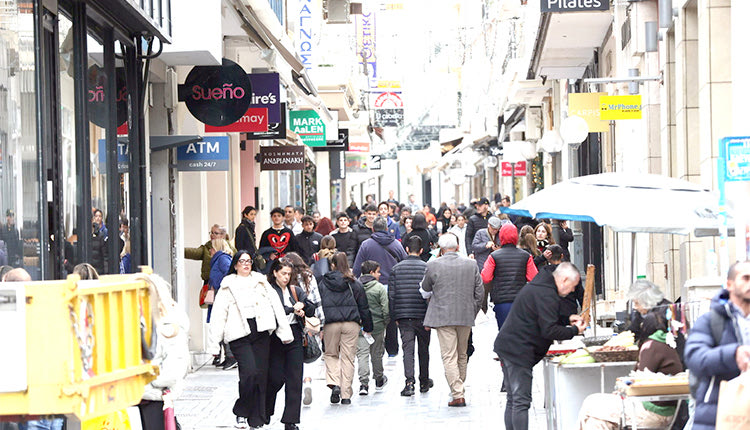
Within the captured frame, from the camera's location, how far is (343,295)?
1409 centimetres

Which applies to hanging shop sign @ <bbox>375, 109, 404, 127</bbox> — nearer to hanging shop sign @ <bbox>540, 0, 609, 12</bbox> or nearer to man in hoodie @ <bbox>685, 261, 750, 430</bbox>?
hanging shop sign @ <bbox>540, 0, 609, 12</bbox>

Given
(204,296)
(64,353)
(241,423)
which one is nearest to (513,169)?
(204,296)

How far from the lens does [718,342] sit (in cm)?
695

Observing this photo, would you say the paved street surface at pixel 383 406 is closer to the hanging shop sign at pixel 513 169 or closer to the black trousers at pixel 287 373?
the black trousers at pixel 287 373

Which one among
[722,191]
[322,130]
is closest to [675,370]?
[722,191]

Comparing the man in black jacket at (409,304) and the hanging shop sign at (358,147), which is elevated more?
the hanging shop sign at (358,147)

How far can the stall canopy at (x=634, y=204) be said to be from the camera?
10281 millimetres

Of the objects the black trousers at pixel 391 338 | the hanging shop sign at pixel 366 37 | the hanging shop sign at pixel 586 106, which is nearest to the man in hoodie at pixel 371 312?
the black trousers at pixel 391 338

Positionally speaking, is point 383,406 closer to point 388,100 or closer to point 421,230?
point 421,230

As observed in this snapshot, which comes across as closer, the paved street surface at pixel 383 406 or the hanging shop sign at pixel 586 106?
the paved street surface at pixel 383 406

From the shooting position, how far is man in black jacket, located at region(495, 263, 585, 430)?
33.6ft

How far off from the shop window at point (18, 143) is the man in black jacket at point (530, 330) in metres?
3.72

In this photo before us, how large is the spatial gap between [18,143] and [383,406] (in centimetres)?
620

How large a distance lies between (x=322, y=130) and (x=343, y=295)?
14.9 metres
